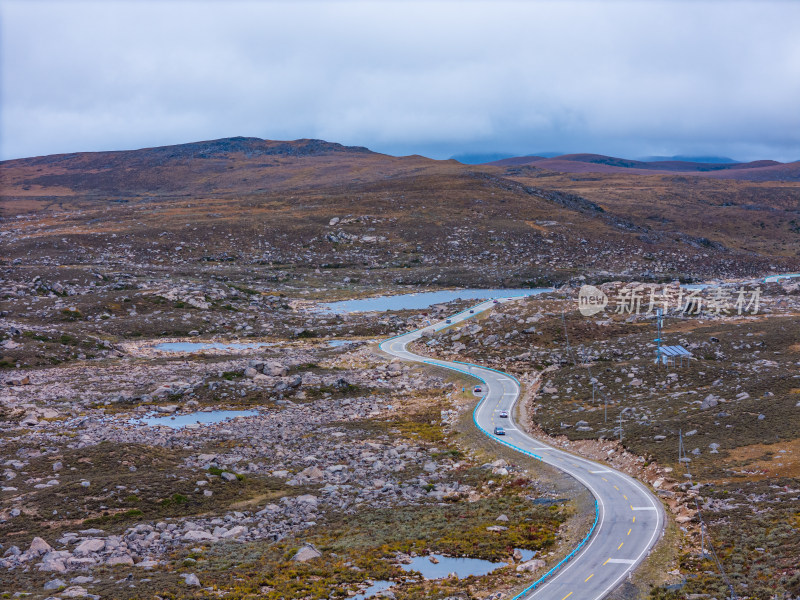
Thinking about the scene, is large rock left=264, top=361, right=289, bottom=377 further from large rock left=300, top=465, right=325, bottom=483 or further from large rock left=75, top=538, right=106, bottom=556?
A: large rock left=75, top=538, right=106, bottom=556

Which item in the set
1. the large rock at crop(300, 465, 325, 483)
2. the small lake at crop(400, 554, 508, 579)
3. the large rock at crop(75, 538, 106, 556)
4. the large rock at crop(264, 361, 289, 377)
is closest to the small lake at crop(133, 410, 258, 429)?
the large rock at crop(264, 361, 289, 377)

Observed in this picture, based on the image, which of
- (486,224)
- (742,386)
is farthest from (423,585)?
(486,224)

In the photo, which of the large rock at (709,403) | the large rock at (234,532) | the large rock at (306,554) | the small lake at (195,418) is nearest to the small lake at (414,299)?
the small lake at (195,418)

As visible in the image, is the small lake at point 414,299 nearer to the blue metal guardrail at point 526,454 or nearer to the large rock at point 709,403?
the blue metal guardrail at point 526,454

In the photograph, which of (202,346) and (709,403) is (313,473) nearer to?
(709,403)

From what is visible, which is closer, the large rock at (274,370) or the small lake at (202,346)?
the large rock at (274,370)

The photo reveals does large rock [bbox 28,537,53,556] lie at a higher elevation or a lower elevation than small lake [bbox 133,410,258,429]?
higher
